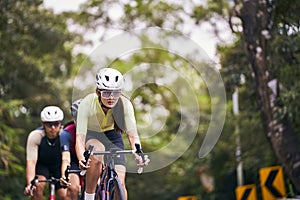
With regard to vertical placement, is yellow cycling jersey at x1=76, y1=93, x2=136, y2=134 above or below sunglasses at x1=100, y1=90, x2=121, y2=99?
below

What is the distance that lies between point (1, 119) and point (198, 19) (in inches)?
232

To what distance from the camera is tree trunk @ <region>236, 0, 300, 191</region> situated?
46.1 ft

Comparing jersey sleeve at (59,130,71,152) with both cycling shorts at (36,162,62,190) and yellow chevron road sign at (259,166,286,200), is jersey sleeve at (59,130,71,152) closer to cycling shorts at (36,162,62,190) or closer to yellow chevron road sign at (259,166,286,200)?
cycling shorts at (36,162,62,190)

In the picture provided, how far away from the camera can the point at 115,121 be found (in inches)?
320

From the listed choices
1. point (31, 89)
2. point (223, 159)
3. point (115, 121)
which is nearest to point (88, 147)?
point (115, 121)

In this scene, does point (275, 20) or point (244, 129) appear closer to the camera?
point (275, 20)

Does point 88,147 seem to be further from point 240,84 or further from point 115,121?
point 240,84

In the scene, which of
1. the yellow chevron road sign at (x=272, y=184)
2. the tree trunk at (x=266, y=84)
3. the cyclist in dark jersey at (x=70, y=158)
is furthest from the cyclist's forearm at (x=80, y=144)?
the yellow chevron road sign at (x=272, y=184)

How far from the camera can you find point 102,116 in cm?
812

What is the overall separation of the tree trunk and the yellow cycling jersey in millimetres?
6379

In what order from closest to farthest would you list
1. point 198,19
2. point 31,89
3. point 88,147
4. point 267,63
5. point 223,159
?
point 88,147 < point 267,63 < point 198,19 < point 31,89 < point 223,159

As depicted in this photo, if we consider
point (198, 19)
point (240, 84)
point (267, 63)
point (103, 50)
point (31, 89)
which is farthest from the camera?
point (31, 89)

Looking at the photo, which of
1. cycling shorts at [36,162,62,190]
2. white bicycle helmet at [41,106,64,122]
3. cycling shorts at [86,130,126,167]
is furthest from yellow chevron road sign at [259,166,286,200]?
cycling shorts at [86,130,126,167]

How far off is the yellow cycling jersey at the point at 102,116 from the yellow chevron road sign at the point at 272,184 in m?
6.59
